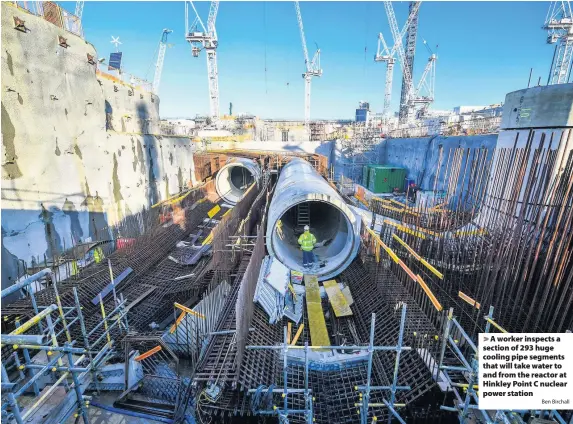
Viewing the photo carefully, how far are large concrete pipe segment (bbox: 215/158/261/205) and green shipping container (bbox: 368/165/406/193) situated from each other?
951 cm

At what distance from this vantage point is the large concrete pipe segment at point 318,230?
26.4ft

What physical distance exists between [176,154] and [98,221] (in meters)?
7.74

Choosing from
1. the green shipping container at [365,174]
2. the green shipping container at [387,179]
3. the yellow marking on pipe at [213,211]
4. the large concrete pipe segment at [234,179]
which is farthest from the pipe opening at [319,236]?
the green shipping container at [365,174]

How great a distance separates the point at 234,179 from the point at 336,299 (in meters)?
15.2

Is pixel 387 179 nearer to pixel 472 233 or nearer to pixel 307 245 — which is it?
pixel 472 233

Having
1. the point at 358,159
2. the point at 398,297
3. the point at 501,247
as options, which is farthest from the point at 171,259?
the point at 358,159

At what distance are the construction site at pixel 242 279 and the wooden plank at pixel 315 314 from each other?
0.04 metres

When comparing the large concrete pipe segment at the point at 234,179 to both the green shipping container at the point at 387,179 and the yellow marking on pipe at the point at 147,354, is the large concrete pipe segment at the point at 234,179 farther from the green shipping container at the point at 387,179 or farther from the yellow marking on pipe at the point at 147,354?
the yellow marking on pipe at the point at 147,354

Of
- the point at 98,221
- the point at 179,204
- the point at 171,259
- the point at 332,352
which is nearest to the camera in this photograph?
the point at 332,352

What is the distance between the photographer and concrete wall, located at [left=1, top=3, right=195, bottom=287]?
7.36m

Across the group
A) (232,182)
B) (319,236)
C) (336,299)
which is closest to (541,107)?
(336,299)

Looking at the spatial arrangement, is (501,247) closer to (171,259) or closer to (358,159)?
(171,259)

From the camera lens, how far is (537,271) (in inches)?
209

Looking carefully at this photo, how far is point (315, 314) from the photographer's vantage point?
6.99 meters
